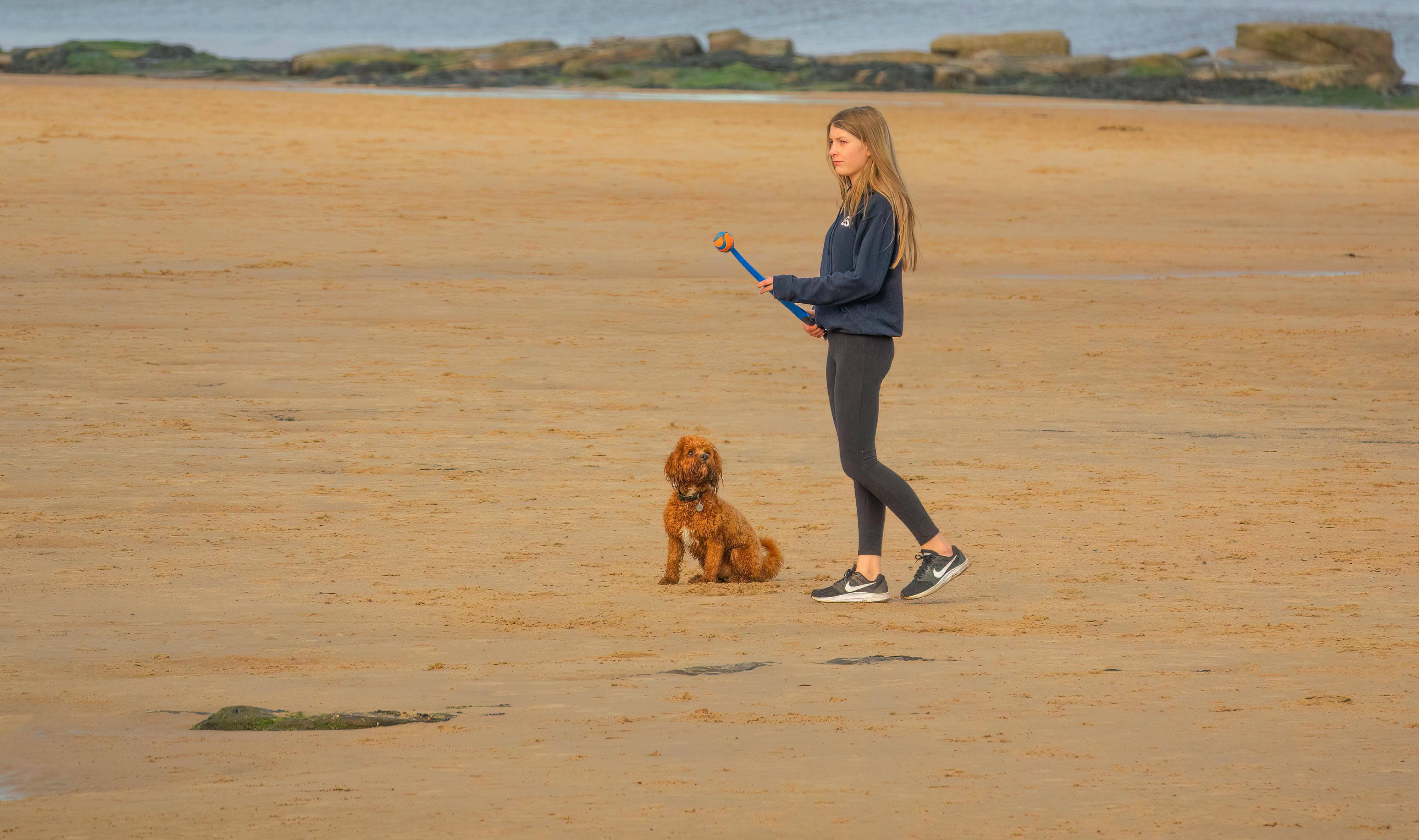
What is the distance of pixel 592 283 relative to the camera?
15148mm

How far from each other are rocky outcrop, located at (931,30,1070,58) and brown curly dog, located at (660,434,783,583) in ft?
151

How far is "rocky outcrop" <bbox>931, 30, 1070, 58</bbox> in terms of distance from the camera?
50969 mm

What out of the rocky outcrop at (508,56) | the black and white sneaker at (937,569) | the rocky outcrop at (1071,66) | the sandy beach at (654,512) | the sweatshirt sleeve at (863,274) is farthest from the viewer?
the rocky outcrop at (1071,66)

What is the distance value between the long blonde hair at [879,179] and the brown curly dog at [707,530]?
1.24 metres

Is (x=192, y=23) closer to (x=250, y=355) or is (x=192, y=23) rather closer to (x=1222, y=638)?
(x=250, y=355)

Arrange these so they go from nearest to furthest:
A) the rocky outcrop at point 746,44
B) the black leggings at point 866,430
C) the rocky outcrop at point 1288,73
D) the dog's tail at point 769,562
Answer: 1. the black leggings at point 866,430
2. the dog's tail at point 769,562
3. the rocky outcrop at point 1288,73
4. the rocky outcrop at point 746,44

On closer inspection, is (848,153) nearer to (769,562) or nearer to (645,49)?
(769,562)

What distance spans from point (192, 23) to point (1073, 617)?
8976 cm

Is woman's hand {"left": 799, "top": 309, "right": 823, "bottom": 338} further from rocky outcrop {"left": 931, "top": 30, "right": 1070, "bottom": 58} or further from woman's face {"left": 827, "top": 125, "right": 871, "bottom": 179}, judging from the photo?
rocky outcrop {"left": 931, "top": 30, "right": 1070, "bottom": 58}

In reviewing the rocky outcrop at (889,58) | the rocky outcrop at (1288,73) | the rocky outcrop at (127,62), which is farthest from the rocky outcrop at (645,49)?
the rocky outcrop at (1288,73)

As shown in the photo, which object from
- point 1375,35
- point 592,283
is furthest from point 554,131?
point 1375,35

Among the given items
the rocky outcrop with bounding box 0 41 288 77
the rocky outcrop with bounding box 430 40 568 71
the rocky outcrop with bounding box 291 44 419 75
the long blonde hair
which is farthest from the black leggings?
the rocky outcrop with bounding box 430 40 568 71

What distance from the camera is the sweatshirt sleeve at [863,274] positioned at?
5582 mm

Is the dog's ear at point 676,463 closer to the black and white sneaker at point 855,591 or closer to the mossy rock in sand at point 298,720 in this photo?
the black and white sneaker at point 855,591
